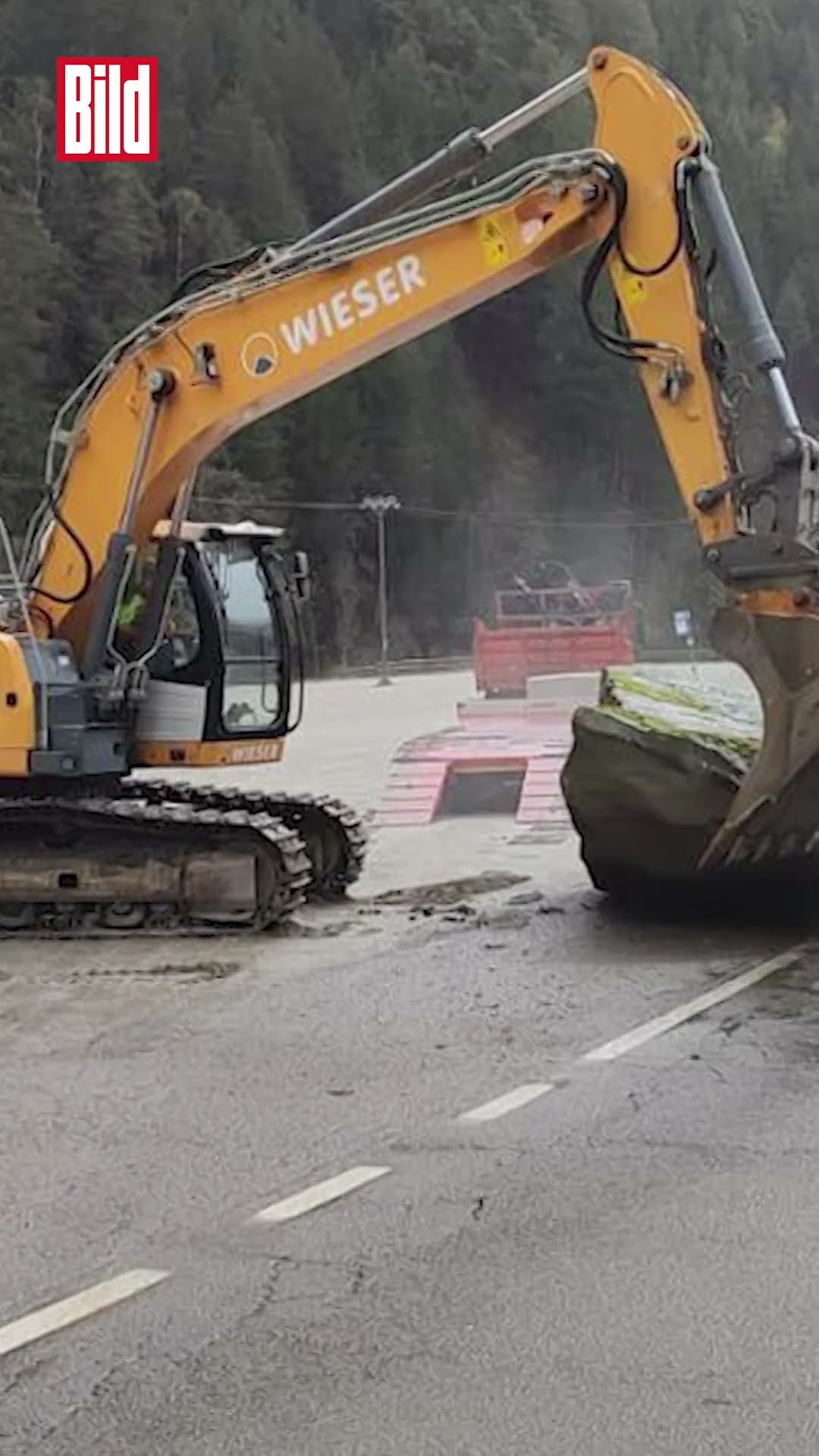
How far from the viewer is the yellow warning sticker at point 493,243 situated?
32.2ft

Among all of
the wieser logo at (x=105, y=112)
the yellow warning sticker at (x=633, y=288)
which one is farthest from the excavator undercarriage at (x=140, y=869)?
the wieser logo at (x=105, y=112)

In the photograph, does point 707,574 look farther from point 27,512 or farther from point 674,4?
point 674,4

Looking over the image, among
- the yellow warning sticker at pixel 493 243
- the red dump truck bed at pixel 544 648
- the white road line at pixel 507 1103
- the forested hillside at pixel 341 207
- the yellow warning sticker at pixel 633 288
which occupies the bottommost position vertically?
the white road line at pixel 507 1103

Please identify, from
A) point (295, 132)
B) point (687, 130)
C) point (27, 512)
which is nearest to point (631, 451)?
point (295, 132)

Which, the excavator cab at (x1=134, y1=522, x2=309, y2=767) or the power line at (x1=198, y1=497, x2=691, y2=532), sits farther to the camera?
the power line at (x1=198, y1=497, x2=691, y2=532)

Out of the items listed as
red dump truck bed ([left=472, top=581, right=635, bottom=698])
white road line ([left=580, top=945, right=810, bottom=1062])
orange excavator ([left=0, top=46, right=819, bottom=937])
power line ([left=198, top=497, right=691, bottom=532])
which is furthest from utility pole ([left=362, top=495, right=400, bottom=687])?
white road line ([left=580, top=945, right=810, bottom=1062])

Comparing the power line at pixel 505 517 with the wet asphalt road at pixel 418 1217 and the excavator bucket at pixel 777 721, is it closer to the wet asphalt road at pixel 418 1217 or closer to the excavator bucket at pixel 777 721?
the excavator bucket at pixel 777 721

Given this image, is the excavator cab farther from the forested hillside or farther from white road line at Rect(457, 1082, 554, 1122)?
the forested hillside

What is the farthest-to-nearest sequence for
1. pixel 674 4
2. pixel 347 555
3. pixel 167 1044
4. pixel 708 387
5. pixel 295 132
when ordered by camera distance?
pixel 674 4
pixel 295 132
pixel 347 555
pixel 708 387
pixel 167 1044

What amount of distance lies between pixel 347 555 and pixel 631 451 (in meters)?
23.1

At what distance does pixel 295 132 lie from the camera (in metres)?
92.6

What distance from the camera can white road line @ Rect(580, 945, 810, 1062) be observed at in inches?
282

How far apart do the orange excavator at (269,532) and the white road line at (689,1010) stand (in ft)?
2.25

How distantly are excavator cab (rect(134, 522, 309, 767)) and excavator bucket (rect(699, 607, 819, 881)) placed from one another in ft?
9.68
